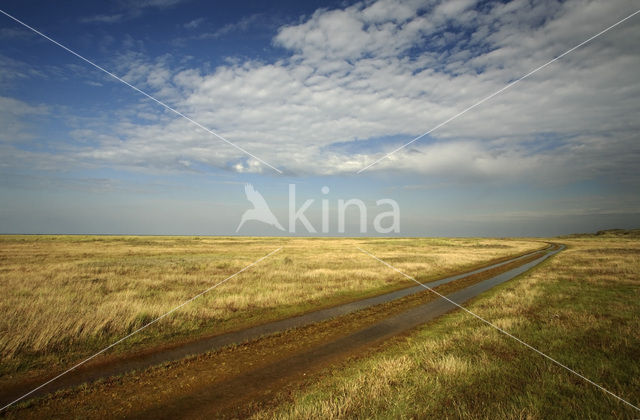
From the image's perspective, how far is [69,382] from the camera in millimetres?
6637

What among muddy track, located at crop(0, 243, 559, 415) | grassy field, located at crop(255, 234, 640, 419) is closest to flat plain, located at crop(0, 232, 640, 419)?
grassy field, located at crop(255, 234, 640, 419)

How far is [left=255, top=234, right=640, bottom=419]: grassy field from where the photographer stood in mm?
5398

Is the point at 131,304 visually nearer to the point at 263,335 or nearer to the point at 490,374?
the point at 263,335

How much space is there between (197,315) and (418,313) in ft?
30.9

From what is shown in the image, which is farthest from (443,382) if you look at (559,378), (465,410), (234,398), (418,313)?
(418,313)

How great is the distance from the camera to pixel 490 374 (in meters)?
6.77

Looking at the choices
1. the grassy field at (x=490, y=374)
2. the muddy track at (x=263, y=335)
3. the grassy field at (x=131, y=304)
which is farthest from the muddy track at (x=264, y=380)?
the grassy field at (x=131, y=304)

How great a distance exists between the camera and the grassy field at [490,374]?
5398mm

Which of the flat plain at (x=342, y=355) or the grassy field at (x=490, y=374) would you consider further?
the flat plain at (x=342, y=355)

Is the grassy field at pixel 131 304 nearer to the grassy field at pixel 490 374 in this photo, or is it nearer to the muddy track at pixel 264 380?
the muddy track at pixel 264 380

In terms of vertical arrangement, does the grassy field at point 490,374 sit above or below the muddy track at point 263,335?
above

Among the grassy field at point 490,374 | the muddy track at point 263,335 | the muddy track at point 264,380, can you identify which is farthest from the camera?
the muddy track at point 263,335

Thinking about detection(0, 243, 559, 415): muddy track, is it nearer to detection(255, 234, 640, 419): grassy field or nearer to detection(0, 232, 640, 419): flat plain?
detection(0, 232, 640, 419): flat plain

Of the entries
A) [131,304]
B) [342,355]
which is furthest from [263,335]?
[131,304]
